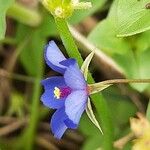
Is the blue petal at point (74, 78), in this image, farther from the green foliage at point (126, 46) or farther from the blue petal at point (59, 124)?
the green foliage at point (126, 46)

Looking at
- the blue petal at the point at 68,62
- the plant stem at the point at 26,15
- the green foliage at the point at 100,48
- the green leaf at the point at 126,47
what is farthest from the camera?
the plant stem at the point at 26,15

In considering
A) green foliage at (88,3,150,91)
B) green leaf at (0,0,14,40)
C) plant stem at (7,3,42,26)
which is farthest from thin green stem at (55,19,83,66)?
plant stem at (7,3,42,26)

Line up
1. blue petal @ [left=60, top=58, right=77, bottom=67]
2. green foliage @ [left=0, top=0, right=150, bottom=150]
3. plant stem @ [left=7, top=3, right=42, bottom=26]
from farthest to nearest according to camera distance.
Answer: plant stem @ [left=7, top=3, right=42, bottom=26] → green foliage @ [left=0, top=0, right=150, bottom=150] → blue petal @ [left=60, top=58, right=77, bottom=67]

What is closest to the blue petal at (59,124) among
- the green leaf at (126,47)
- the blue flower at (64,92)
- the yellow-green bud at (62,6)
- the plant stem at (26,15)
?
the blue flower at (64,92)

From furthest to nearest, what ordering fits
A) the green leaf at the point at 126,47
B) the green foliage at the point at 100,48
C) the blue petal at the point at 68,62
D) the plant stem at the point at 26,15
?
1. the plant stem at the point at 26,15
2. the green leaf at the point at 126,47
3. the green foliage at the point at 100,48
4. the blue petal at the point at 68,62

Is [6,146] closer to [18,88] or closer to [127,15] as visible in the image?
[18,88]

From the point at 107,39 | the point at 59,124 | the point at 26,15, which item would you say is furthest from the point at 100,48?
the point at 59,124

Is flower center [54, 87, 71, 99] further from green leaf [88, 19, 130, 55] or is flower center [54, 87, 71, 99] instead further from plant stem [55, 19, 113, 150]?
green leaf [88, 19, 130, 55]

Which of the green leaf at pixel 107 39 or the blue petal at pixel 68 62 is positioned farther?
the green leaf at pixel 107 39
